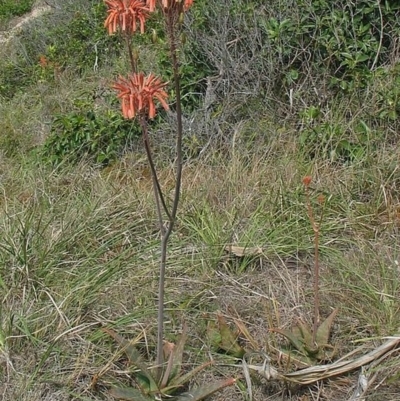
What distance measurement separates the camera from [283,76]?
5598 mm

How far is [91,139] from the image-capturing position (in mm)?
5629

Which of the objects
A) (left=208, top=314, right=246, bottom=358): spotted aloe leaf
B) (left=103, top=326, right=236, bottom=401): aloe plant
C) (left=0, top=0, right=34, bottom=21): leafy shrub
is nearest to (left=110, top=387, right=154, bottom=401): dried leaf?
(left=103, top=326, right=236, bottom=401): aloe plant

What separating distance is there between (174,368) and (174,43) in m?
1.42

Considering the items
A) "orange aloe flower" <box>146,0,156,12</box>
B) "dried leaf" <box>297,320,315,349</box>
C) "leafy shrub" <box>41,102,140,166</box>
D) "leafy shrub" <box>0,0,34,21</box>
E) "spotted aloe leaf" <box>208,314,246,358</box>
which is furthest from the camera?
"leafy shrub" <box>0,0,34,21</box>

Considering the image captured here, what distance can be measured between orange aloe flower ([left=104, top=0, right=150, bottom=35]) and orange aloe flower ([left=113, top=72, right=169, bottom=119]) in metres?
0.17

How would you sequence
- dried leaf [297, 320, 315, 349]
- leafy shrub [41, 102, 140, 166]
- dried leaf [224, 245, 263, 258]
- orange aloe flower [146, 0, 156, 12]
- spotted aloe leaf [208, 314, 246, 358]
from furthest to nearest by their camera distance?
leafy shrub [41, 102, 140, 166], dried leaf [224, 245, 263, 258], spotted aloe leaf [208, 314, 246, 358], dried leaf [297, 320, 315, 349], orange aloe flower [146, 0, 156, 12]

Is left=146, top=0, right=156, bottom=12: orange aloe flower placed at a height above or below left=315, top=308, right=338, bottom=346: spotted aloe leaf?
above

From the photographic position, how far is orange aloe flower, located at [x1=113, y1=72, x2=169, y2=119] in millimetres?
2342

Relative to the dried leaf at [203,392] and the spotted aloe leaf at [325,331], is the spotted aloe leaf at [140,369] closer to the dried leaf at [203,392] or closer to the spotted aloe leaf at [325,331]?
the dried leaf at [203,392]

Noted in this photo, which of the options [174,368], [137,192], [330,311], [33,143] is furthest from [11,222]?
[33,143]

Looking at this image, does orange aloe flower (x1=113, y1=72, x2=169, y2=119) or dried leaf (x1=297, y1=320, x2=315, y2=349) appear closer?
orange aloe flower (x1=113, y1=72, x2=169, y2=119)

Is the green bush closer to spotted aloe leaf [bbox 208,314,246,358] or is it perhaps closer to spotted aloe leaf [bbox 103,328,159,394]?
spotted aloe leaf [bbox 208,314,246,358]

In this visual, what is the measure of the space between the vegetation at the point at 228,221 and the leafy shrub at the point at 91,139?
16 millimetres

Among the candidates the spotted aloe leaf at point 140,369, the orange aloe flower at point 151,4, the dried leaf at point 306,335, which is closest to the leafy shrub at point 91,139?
the spotted aloe leaf at point 140,369
